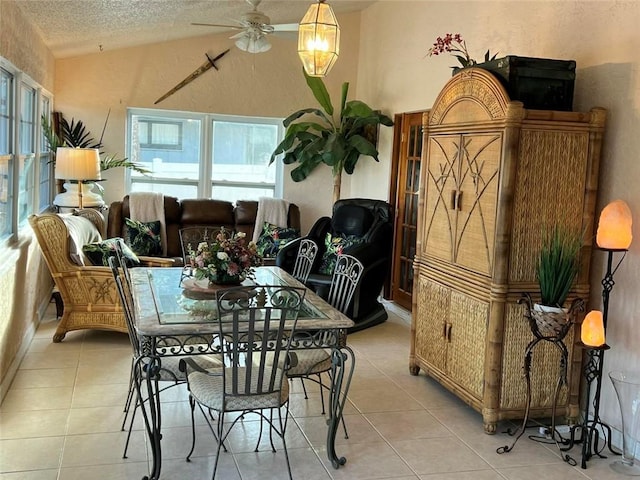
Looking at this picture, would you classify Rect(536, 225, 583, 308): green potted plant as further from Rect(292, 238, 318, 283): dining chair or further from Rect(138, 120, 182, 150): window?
Rect(138, 120, 182, 150): window

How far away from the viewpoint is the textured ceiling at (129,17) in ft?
15.6

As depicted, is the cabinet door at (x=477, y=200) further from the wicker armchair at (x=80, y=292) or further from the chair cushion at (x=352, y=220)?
the wicker armchair at (x=80, y=292)

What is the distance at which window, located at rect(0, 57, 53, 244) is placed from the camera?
14.0 feet

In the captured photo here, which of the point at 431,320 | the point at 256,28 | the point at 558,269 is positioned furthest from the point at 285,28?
the point at 558,269

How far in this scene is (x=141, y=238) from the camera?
6430 millimetres

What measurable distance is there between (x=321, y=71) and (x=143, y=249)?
3.36m

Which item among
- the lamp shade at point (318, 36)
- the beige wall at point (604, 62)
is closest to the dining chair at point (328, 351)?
the lamp shade at point (318, 36)

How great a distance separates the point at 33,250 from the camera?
4965 millimetres

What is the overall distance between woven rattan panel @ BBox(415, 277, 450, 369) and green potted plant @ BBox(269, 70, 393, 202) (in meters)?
2.74

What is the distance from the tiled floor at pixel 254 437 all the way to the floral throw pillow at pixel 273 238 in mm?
2583

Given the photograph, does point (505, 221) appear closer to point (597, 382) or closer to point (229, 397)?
point (597, 382)

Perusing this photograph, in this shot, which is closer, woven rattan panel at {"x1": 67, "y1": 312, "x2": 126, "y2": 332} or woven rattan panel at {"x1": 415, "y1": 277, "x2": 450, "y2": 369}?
woven rattan panel at {"x1": 415, "y1": 277, "x2": 450, "y2": 369}

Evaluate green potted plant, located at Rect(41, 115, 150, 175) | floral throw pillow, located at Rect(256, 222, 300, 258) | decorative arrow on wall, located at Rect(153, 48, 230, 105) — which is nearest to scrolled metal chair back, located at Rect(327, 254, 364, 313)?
floral throw pillow, located at Rect(256, 222, 300, 258)

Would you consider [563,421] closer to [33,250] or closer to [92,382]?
[92,382]
